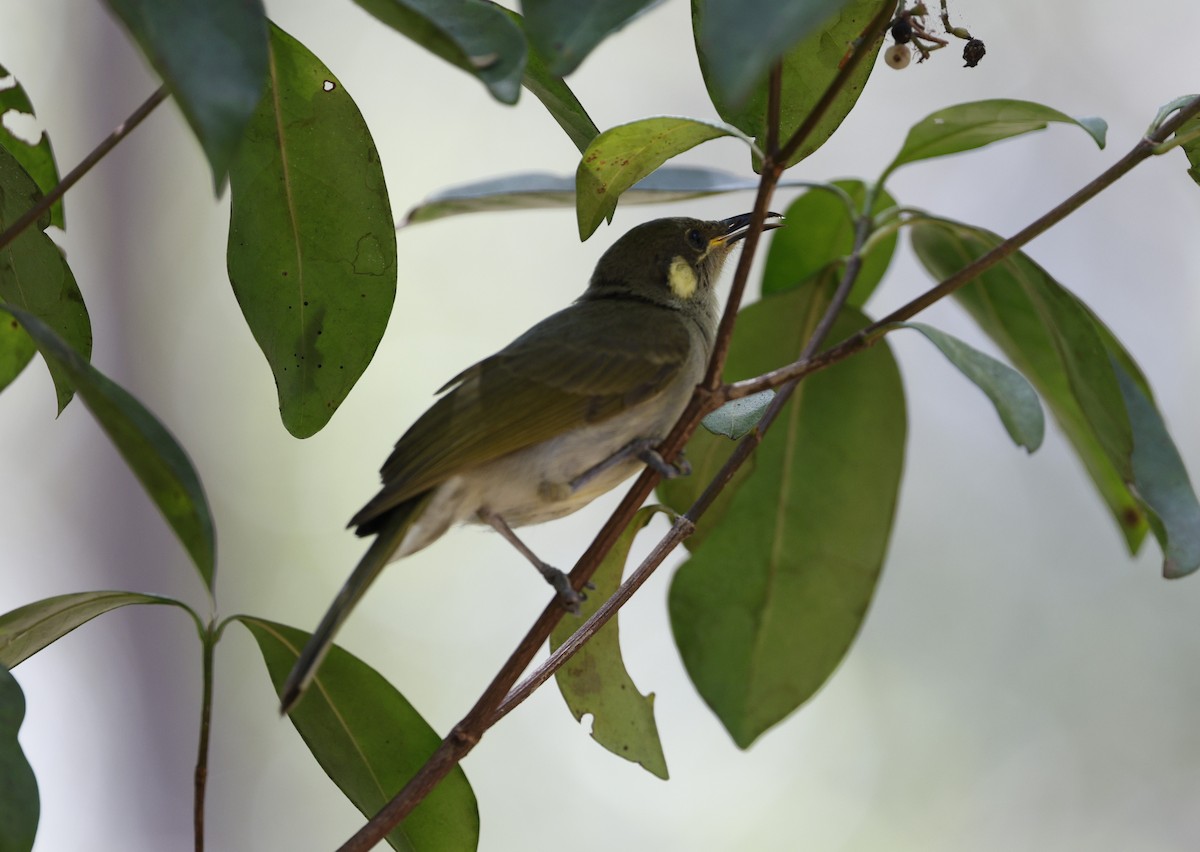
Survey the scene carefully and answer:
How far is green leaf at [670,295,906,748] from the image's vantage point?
278cm

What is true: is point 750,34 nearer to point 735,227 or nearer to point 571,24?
point 571,24

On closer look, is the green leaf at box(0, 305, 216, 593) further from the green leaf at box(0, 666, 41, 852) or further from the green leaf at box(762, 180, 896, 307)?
the green leaf at box(762, 180, 896, 307)

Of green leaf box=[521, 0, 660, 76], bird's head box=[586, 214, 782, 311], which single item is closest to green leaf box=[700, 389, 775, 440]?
green leaf box=[521, 0, 660, 76]

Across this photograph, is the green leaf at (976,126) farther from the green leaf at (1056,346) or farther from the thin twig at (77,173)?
the thin twig at (77,173)

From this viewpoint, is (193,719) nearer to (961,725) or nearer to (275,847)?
(275,847)

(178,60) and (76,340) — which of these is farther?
(76,340)

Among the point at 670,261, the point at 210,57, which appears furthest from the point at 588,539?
the point at 210,57

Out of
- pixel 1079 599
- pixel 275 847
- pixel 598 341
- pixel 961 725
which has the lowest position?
pixel 275 847

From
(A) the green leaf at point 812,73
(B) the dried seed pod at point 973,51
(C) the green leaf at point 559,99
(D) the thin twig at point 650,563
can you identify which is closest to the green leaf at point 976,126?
(B) the dried seed pod at point 973,51

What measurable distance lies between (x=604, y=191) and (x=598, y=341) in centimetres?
71

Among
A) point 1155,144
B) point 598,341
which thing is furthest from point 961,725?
point 1155,144

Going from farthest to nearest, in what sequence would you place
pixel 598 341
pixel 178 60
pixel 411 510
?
pixel 598 341 < pixel 411 510 < pixel 178 60

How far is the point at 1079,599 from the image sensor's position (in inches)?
280

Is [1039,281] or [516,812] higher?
[1039,281]
